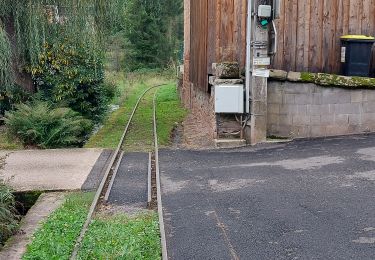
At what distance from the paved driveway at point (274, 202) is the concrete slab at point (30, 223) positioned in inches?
65.8

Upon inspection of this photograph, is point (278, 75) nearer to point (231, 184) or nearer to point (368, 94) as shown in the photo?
point (368, 94)

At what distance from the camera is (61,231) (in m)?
6.77

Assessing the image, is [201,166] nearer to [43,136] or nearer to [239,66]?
[239,66]

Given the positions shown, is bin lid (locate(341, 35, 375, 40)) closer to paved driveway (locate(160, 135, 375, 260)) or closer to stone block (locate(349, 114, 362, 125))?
stone block (locate(349, 114, 362, 125))

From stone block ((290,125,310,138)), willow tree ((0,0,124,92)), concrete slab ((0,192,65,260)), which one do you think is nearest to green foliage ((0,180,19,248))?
concrete slab ((0,192,65,260))

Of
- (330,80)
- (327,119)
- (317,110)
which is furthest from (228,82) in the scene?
(327,119)

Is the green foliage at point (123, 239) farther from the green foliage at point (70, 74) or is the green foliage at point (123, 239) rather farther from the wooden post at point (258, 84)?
the green foliage at point (70, 74)

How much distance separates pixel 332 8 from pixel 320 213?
24.2 ft

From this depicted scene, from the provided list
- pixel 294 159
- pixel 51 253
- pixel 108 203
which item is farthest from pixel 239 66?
pixel 51 253

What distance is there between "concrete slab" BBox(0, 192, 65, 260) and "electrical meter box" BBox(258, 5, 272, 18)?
5.81 m

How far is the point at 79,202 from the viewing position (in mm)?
8211

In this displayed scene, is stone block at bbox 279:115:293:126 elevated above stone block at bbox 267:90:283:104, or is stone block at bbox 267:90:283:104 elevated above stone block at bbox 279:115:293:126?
stone block at bbox 267:90:283:104

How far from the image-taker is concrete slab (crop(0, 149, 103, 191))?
31.0 ft

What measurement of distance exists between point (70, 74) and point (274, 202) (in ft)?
36.3
